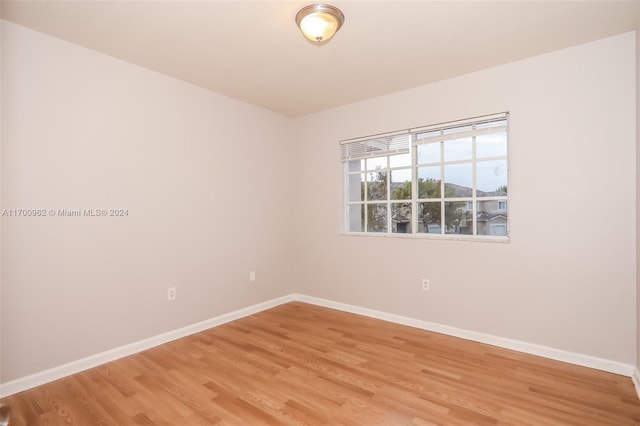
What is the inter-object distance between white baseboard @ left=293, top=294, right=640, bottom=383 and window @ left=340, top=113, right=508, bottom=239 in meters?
0.94

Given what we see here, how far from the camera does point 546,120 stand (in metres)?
2.67

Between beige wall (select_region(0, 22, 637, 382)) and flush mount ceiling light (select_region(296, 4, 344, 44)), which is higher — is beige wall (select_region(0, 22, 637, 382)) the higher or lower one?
the lower one

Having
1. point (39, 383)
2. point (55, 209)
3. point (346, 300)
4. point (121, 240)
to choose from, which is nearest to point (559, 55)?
point (346, 300)

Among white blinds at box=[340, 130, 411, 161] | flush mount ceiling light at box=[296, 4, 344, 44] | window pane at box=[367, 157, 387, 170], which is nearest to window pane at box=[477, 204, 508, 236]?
white blinds at box=[340, 130, 411, 161]

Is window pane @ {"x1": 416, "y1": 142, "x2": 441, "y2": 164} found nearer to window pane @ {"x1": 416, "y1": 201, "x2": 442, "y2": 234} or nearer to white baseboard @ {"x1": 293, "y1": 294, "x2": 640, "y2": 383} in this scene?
window pane @ {"x1": 416, "y1": 201, "x2": 442, "y2": 234}

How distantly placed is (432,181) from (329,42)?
1781 mm

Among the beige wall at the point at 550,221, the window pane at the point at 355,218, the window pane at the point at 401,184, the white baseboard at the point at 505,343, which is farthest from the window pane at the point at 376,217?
the white baseboard at the point at 505,343

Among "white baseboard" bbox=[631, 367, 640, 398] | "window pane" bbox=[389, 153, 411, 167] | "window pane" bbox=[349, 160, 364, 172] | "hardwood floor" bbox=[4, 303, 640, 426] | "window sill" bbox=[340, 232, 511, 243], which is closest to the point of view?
"hardwood floor" bbox=[4, 303, 640, 426]

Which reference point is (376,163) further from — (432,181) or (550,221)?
(550,221)

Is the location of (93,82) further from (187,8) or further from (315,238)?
(315,238)

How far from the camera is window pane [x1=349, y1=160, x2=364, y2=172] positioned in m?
4.01

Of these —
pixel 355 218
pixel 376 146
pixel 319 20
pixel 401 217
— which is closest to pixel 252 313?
pixel 355 218

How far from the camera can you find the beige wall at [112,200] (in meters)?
2.24

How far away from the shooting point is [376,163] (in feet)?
12.6
